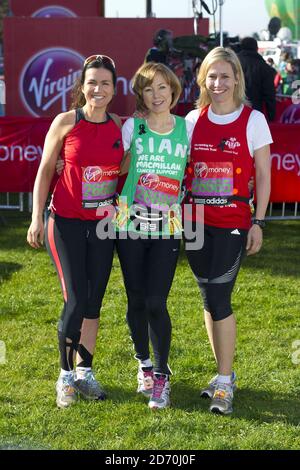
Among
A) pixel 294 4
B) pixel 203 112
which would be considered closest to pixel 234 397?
pixel 203 112

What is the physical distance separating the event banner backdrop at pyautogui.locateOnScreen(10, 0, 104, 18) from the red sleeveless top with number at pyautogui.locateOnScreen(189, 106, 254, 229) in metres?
12.9

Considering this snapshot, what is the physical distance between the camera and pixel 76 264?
13.9 ft

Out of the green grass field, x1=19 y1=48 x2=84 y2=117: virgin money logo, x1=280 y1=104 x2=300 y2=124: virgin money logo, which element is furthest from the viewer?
x1=19 y1=48 x2=84 y2=117: virgin money logo

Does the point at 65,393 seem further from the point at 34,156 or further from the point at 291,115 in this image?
the point at 291,115

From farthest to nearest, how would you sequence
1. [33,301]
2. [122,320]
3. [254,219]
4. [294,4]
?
[294,4], [33,301], [122,320], [254,219]

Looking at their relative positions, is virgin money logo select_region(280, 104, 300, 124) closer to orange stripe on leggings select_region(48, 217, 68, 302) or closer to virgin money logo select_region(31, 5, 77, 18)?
virgin money logo select_region(31, 5, 77, 18)

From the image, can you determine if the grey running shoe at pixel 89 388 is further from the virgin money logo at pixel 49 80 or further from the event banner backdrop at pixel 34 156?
the virgin money logo at pixel 49 80

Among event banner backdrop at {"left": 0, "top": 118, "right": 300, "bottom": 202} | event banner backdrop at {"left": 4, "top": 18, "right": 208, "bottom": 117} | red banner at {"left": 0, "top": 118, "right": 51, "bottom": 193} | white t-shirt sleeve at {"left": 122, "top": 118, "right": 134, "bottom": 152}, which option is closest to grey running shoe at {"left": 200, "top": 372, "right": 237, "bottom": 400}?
white t-shirt sleeve at {"left": 122, "top": 118, "right": 134, "bottom": 152}

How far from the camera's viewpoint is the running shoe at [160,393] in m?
4.39

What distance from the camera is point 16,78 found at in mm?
14102

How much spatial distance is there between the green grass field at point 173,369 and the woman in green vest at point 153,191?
56cm

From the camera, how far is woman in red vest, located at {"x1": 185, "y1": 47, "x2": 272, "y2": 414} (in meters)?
4.21

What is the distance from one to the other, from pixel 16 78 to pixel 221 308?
1063cm

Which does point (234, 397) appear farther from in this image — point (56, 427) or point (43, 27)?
point (43, 27)
